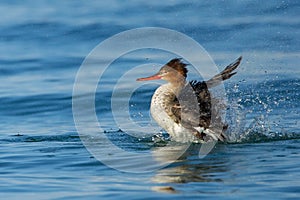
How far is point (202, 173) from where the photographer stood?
25.2ft

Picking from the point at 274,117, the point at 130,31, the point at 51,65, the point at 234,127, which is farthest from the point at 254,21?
the point at 234,127

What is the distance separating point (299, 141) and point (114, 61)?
5799 millimetres

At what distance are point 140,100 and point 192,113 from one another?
3.10m

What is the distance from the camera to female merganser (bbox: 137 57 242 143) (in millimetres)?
9195

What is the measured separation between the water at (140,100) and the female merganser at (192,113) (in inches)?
10.8

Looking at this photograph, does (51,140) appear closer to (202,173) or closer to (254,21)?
(202,173)

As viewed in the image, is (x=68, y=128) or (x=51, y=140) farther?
(x=68, y=128)

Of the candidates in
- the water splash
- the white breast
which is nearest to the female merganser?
the white breast

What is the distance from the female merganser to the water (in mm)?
274

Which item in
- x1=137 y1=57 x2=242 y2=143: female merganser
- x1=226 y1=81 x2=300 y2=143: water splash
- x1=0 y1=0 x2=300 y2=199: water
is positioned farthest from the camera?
x1=226 y1=81 x2=300 y2=143: water splash

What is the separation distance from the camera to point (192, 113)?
30.1 ft

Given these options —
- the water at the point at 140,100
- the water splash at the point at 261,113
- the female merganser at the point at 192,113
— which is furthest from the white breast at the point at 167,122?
the water splash at the point at 261,113

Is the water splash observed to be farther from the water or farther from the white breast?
the white breast

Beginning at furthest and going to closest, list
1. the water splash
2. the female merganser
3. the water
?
the water splash
the female merganser
the water
